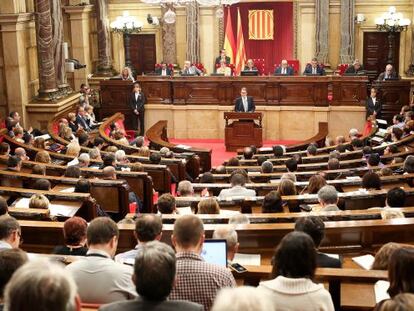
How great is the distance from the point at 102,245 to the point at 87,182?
3644 mm

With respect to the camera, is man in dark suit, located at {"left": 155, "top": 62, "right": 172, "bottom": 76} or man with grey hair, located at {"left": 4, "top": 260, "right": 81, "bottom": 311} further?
man in dark suit, located at {"left": 155, "top": 62, "right": 172, "bottom": 76}

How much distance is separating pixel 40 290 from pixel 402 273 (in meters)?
1.84

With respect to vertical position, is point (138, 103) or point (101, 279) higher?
point (101, 279)

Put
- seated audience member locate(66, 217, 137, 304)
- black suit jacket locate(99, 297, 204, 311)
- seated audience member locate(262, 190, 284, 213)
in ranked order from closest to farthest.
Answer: black suit jacket locate(99, 297, 204, 311), seated audience member locate(66, 217, 137, 304), seated audience member locate(262, 190, 284, 213)

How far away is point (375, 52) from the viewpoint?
60.9 feet

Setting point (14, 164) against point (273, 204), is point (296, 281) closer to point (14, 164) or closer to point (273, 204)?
point (273, 204)

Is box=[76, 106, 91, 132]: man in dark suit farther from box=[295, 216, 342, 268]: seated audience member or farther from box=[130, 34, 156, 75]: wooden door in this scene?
box=[295, 216, 342, 268]: seated audience member

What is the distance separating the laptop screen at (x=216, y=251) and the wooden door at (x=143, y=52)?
15854 mm

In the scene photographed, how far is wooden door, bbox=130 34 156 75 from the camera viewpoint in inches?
776

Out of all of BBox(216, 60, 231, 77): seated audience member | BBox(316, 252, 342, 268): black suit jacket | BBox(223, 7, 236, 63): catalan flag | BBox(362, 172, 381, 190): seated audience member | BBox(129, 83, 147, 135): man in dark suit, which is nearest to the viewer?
BBox(316, 252, 342, 268): black suit jacket

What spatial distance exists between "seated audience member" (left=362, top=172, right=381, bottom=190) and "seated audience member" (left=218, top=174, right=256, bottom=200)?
1.31 meters

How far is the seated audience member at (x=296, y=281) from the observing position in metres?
3.29

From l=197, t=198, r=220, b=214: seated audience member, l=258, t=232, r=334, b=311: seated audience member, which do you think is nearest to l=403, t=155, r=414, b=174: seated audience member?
l=197, t=198, r=220, b=214: seated audience member

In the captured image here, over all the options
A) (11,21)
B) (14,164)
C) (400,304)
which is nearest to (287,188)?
(14,164)
